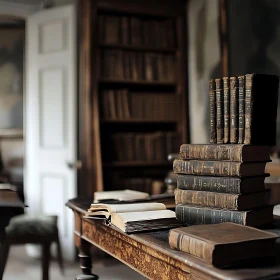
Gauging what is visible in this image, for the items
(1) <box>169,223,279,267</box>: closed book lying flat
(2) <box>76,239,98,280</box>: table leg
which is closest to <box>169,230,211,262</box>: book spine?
(1) <box>169,223,279,267</box>: closed book lying flat

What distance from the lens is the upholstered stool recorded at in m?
3.34

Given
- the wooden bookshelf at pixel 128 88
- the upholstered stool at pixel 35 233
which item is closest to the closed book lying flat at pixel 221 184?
the upholstered stool at pixel 35 233

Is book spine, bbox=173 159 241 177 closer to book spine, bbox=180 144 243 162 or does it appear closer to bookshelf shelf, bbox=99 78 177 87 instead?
book spine, bbox=180 144 243 162

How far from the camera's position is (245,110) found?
156 centimetres

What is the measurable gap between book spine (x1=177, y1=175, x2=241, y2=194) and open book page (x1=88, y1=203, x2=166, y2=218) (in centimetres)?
15

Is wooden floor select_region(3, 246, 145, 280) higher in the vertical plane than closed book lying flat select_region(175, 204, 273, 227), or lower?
lower

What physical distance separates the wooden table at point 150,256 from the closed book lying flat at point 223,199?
14 cm

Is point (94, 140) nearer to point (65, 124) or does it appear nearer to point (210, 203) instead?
point (65, 124)

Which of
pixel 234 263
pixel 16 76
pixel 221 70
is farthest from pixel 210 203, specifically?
pixel 16 76

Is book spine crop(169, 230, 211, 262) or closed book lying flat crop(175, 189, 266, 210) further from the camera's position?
closed book lying flat crop(175, 189, 266, 210)

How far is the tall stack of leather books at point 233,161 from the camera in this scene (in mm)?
1492

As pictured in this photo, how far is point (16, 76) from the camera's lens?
262 inches

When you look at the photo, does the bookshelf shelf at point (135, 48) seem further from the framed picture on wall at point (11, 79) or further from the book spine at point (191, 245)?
the book spine at point (191, 245)

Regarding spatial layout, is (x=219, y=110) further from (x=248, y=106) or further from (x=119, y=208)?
(x=119, y=208)
